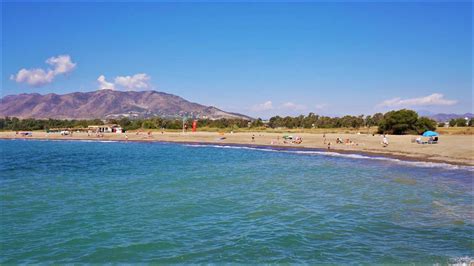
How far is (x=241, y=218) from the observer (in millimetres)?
16734

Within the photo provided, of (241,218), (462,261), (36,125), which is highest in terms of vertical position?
(36,125)

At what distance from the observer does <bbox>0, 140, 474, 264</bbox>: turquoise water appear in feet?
40.7

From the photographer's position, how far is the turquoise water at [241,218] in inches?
488

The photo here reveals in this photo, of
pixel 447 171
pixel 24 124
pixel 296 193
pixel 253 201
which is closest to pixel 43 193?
pixel 253 201

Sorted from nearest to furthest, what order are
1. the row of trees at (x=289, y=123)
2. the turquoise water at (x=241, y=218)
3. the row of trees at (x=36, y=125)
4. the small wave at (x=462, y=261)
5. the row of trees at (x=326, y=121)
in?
the small wave at (x=462, y=261) < the turquoise water at (x=241, y=218) < the row of trees at (x=289, y=123) < the row of trees at (x=326, y=121) < the row of trees at (x=36, y=125)

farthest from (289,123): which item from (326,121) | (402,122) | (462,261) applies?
(462,261)

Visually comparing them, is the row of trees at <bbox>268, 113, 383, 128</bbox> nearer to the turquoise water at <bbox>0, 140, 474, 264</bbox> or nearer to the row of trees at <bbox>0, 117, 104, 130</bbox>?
the row of trees at <bbox>0, 117, 104, 130</bbox>

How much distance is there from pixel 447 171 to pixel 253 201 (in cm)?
1911

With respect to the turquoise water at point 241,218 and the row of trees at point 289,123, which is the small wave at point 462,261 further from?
the row of trees at point 289,123

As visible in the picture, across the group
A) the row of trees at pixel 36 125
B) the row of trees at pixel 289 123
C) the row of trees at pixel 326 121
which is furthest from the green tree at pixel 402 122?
the row of trees at pixel 36 125

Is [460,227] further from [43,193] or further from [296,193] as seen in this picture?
[43,193]

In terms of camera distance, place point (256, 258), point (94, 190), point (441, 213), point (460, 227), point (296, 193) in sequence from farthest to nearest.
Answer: point (94, 190)
point (296, 193)
point (441, 213)
point (460, 227)
point (256, 258)

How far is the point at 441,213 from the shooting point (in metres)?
17.2

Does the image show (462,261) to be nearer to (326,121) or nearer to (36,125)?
(326,121)
